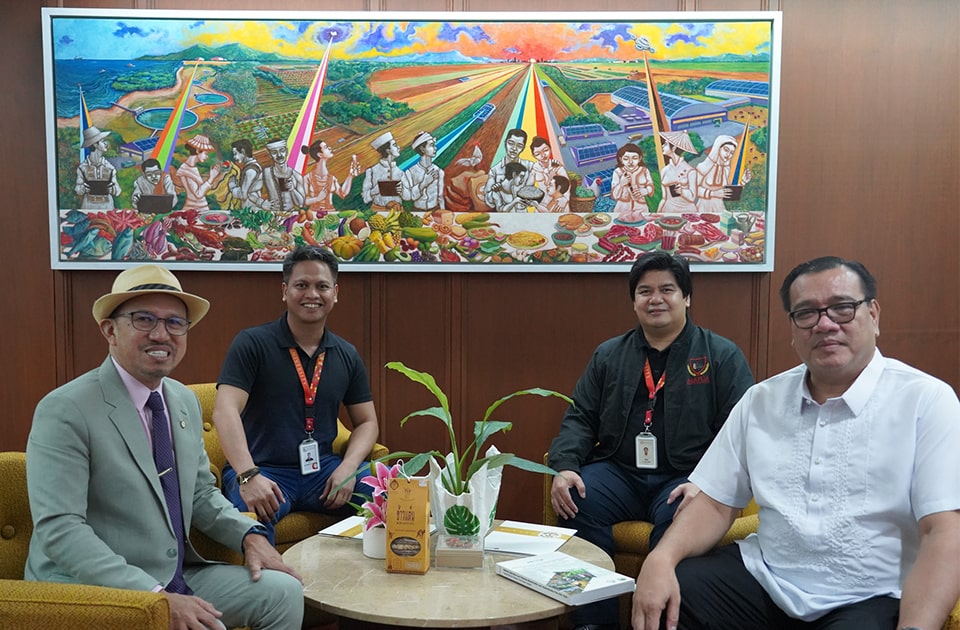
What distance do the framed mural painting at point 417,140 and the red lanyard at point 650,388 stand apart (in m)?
0.67

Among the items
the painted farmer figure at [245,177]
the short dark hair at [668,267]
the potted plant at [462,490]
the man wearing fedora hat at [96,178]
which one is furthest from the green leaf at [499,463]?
the man wearing fedora hat at [96,178]

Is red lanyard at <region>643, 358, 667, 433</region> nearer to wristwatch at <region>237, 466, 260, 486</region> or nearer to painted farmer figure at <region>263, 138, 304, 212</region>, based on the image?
wristwatch at <region>237, 466, 260, 486</region>

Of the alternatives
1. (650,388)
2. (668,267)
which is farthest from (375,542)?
(668,267)

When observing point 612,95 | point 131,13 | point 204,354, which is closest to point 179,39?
point 131,13

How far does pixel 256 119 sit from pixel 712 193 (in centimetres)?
222

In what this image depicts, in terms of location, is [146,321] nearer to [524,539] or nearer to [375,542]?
[375,542]

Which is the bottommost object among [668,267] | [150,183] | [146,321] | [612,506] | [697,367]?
[612,506]

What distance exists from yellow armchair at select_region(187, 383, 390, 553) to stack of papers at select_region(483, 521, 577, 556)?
0.86 metres

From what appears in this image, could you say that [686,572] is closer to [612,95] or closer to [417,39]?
[612,95]

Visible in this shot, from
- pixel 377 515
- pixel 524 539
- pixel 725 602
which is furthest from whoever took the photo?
pixel 524 539

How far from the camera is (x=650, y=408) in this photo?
312 centimetres

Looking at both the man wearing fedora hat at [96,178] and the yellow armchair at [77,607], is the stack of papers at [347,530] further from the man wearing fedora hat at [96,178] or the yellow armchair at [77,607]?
the man wearing fedora hat at [96,178]

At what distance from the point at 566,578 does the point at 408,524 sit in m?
0.46

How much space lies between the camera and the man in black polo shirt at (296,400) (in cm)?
304
